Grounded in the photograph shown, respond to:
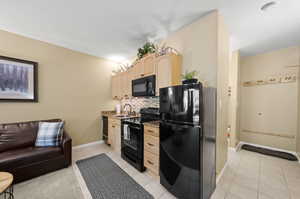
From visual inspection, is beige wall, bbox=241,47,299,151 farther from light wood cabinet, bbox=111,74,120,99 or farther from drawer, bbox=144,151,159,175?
light wood cabinet, bbox=111,74,120,99

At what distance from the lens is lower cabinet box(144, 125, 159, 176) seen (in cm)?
195

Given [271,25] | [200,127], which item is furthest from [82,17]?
[271,25]

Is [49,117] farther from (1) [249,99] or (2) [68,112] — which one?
(1) [249,99]

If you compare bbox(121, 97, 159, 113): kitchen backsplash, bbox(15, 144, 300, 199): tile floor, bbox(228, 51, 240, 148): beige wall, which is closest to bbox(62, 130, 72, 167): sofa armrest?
bbox(15, 144, 300, 199): tile floor

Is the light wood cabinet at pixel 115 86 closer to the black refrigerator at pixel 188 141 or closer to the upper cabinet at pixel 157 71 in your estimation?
the upper cabinet at pixel 157 71

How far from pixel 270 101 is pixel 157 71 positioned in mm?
3410

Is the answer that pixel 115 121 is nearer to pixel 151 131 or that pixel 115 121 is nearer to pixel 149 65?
pixel 151 131

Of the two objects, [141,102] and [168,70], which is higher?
[168,70]

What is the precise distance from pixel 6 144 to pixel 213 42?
3.98 meters

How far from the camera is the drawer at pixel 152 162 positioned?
196 cm

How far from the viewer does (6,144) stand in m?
2.13

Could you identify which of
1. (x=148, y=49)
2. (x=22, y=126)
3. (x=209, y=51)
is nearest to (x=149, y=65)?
(x=148, y=49)

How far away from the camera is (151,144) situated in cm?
204

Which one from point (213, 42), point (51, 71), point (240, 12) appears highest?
point (240, 12)
